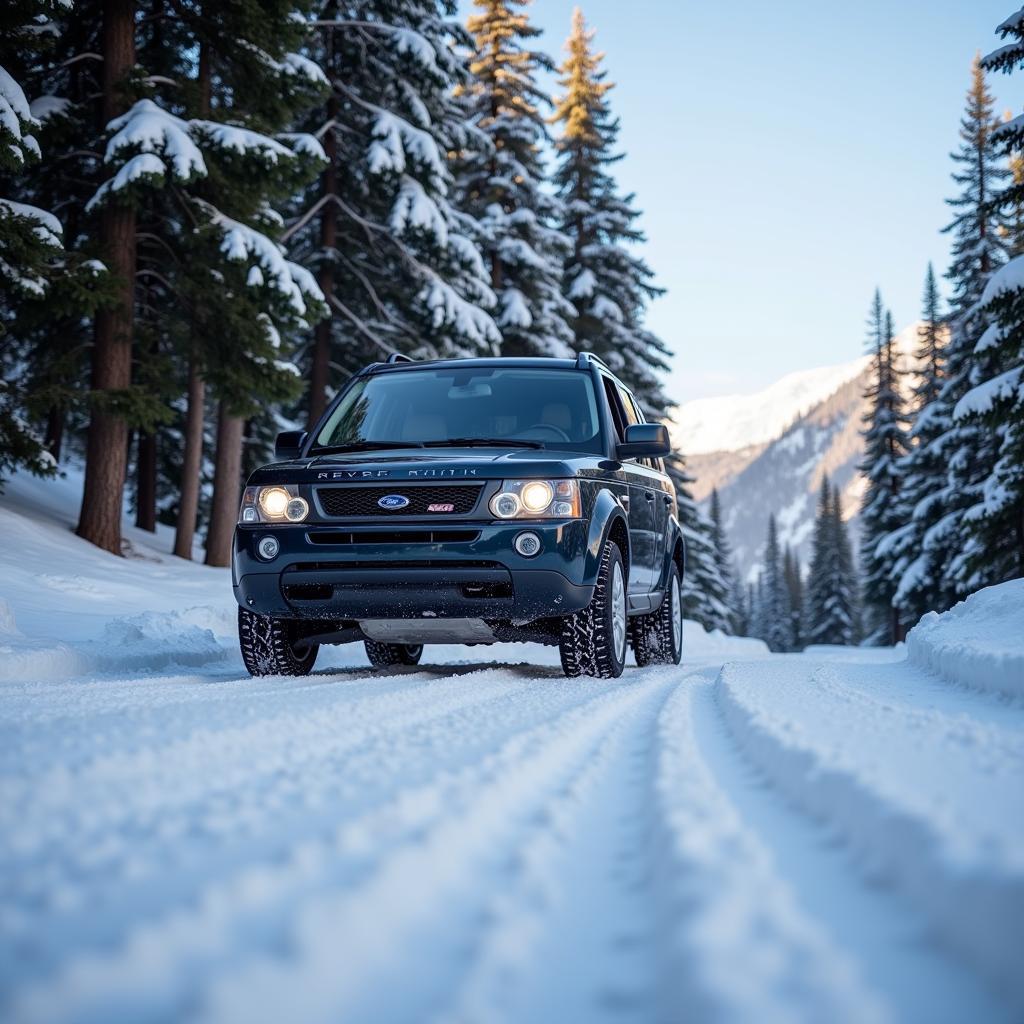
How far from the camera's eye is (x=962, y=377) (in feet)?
98.1

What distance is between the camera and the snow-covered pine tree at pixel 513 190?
25.8m

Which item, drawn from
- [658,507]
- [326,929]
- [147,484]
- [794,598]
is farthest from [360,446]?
[794,598]

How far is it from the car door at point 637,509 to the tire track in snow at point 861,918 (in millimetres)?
4024

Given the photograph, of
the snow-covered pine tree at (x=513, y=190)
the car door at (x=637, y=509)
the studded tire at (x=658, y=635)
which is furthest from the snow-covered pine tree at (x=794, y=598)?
the car door at (x=637, y=509)

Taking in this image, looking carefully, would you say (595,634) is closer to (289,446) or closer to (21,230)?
(289,446)

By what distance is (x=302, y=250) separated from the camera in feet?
70.8

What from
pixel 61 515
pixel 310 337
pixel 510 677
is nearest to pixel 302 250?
pixel 310 337

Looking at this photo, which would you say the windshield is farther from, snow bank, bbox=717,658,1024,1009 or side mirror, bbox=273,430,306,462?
snow bank, bbox=717,658,1024,1009

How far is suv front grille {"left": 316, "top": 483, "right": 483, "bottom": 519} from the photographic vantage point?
5000 mm

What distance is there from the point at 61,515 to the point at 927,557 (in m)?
26.1

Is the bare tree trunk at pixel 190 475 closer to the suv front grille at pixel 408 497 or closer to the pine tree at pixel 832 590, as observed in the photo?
the suv front grille at pixel 408 497

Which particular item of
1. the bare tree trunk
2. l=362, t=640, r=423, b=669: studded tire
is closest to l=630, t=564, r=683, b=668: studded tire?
l=362, t=640, r=423, b=669: studded tire

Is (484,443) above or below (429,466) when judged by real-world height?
above

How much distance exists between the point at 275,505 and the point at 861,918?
4.33 meters
